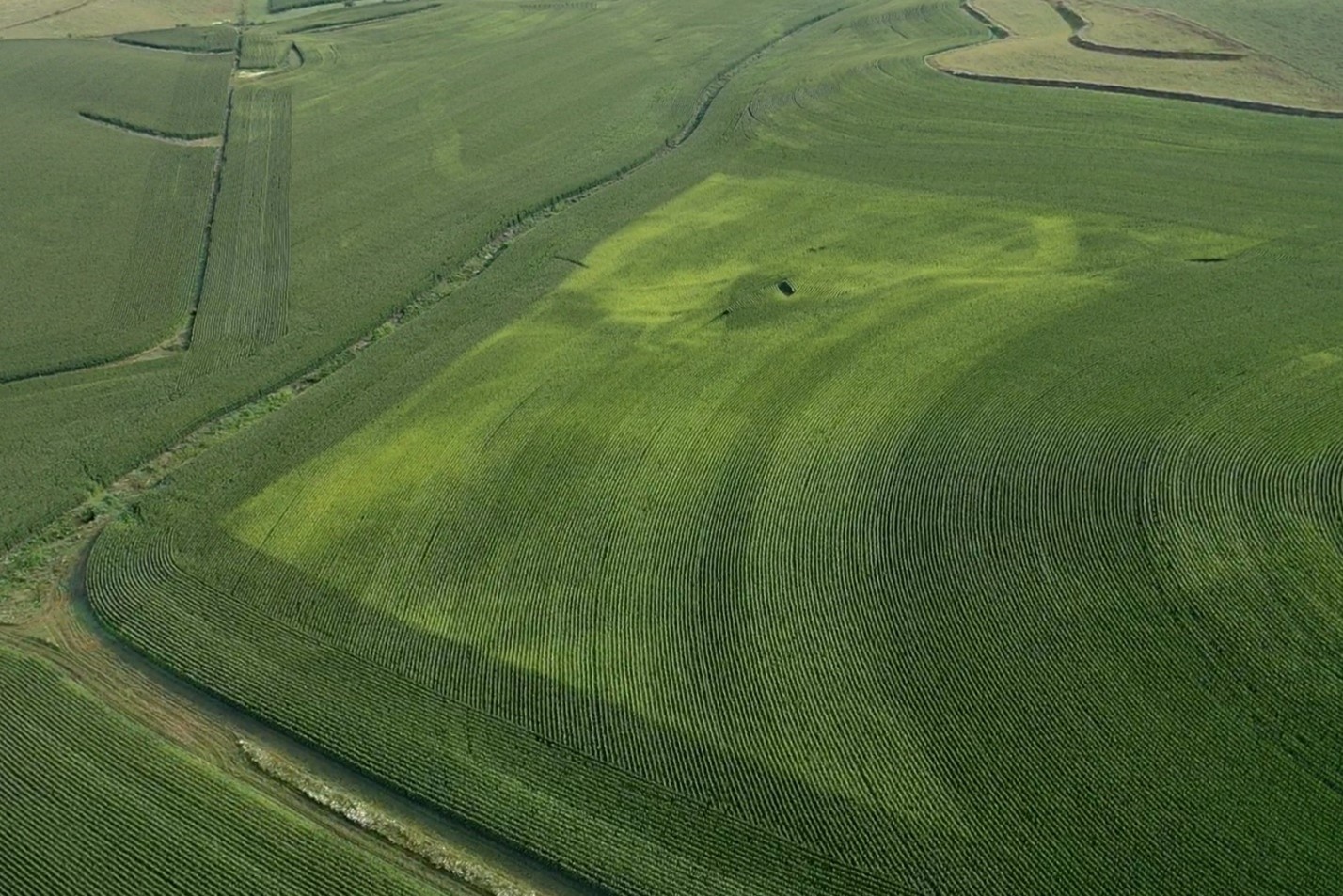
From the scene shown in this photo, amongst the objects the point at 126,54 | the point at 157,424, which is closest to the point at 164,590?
the point at 157,424

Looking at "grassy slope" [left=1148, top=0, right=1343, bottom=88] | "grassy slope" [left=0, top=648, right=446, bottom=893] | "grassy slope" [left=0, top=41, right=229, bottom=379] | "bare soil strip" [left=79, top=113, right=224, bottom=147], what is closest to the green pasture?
"grassy slope" [left=0, top=41, right=229, bottom=379]

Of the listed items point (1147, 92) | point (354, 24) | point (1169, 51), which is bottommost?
point (1147, 92)

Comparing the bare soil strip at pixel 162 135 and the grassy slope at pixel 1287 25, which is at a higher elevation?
the grassy slope at pixel 1287 25

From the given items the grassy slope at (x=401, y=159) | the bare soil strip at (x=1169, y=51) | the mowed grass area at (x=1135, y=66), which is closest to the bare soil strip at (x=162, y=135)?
the grassy slope at (x=401, y=159)

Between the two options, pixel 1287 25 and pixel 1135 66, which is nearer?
pixel 1135 66

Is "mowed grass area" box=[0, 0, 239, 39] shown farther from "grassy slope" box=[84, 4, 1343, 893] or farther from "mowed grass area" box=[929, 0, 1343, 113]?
"mowed grass area" box=[929, 0, 1343, 113]

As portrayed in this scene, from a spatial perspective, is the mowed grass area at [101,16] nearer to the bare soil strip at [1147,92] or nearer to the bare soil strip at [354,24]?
the bare soil strip at [354,24]

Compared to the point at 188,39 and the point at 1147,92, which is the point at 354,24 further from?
the point at 1147,92

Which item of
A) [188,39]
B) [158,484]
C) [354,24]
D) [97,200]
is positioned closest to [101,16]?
[188,39]
